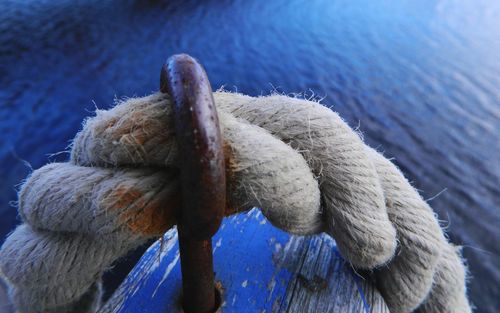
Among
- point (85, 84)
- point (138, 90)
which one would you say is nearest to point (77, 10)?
point (85, 84)

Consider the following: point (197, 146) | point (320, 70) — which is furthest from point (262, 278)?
point (320, 70)

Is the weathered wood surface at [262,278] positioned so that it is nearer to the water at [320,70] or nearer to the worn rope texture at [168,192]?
the worn rope texture at [168,192]

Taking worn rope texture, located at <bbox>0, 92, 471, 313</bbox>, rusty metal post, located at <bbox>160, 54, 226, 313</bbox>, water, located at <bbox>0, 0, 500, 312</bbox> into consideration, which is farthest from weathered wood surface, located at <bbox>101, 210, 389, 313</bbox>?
water, located at <bbox>0, 0, 500, 312</bbox>

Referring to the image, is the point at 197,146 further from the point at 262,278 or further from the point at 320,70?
the point at 320,70

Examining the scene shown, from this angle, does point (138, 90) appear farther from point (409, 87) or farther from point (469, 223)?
point (469, 223)

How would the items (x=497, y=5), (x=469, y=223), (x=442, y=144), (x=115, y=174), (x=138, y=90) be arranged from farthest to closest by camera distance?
(x=497, y=5) → (x=138, y=90) → (x=442, y=144) → (x=469, y=223) → (x=115, y=174)

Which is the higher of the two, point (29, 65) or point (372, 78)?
point (372, 78)
